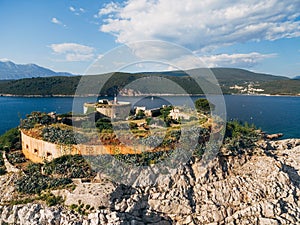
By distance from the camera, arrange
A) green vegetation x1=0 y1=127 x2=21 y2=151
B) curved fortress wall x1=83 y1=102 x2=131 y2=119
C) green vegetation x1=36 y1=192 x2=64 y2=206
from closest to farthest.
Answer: green vegetation x1=36 y1=192 x2=64 y2=206 < green vegetation x1=0 y1=127 x2=21 y2=151 < curved fortress wall x1=83 y1=102 x2=131 y2=119

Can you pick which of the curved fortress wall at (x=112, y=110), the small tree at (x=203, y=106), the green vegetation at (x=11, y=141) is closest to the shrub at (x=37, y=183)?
the green vegetation at (x=11, y=141)

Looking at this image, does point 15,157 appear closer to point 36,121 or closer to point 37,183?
point 36,121

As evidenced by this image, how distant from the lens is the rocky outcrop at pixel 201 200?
15438mm

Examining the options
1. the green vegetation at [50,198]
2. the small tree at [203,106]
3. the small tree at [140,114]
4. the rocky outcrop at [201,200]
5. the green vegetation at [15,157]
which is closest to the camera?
the rocky outcrop at [201,200]

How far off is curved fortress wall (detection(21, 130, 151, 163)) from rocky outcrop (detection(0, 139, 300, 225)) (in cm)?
270

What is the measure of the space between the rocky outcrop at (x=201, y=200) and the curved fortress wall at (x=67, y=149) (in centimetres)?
270

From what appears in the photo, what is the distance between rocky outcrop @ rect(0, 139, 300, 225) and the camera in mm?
15438

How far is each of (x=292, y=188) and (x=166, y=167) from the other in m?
8.84

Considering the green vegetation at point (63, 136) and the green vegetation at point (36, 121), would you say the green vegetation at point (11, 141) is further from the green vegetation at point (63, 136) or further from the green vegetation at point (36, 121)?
the green vegetation at point (63, 136)

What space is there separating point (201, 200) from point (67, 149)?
32.7ft

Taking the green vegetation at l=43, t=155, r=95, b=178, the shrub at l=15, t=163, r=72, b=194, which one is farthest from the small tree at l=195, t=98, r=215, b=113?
the shrub at l=15, t=163, r=72, b=194

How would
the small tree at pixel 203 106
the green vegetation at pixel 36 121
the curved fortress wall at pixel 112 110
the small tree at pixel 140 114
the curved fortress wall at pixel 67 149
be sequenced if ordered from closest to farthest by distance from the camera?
1. the curved fortress wall at pixel 67 149
2. the green vegetation at pixel 36 121
3. the small tree at pixel 140 114
4. the curved fortress wall at pixel 112 110
5. the small tree at pixel 203 106

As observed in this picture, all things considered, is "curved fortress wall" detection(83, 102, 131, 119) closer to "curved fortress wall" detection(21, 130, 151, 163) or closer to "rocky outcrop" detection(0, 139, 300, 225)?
"curved fortress wall" detection(21, 130, 151, 163)

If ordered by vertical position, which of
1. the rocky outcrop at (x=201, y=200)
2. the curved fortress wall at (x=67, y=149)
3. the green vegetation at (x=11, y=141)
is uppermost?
the curved fortress wall at (x=67, y=149)
